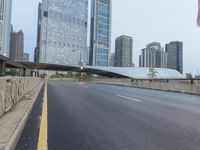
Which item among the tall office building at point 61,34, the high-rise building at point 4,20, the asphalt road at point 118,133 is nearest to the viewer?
the asphalt road at point 118,133

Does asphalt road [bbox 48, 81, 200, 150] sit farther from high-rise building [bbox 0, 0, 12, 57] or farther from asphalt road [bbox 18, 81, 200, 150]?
high-rise building [bbox 0, 0, 12, 57]

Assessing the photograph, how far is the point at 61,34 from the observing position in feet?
552

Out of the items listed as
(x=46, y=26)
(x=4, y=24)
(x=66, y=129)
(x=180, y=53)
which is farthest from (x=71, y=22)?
(x=66, y=129)

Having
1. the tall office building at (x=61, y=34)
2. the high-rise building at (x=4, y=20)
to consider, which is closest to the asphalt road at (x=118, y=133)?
the high-rise building at (x=4, y=20)

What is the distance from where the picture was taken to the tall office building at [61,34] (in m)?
162

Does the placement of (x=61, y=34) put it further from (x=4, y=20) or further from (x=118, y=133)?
(x=118, y=133)

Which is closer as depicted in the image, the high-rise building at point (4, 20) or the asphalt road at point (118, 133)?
the asphalt road at point (118, 133)

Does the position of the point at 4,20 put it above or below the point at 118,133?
above

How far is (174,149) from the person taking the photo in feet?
15.7

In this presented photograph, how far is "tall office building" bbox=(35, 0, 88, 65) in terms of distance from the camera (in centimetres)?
16150

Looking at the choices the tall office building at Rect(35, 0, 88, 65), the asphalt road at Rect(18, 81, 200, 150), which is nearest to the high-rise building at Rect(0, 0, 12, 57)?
the tall office building at Rect(35, 0, 88, 65)

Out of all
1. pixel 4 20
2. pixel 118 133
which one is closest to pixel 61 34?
pixel 4 20

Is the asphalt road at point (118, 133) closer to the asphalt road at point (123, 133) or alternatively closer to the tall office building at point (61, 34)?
the asphalt road at point (123, 133)

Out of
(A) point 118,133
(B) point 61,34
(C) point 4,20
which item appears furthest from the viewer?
(B) point 61,34
